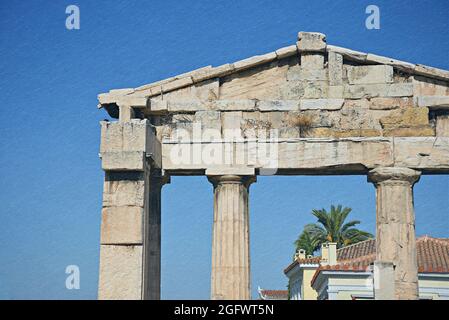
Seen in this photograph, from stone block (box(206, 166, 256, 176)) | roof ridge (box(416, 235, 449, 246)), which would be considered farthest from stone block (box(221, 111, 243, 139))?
roof ridge (box(416, 235, 449, 246))

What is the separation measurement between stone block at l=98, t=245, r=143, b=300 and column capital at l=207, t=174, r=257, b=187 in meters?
3.05

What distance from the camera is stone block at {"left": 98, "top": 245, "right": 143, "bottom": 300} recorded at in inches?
704

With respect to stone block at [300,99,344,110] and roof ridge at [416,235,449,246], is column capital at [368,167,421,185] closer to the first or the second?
stone block at [300,99,344,110]

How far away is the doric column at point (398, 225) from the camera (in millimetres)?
19250

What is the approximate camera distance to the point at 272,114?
20.4 m

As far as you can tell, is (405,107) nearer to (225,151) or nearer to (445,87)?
(445,87)

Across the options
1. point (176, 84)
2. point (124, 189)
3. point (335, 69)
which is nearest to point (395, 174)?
point (335, 69)

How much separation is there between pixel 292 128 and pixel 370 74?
7.30 ft

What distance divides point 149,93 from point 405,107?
19.5ft

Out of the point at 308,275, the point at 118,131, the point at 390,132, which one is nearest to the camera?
the point at 118,131
